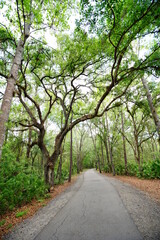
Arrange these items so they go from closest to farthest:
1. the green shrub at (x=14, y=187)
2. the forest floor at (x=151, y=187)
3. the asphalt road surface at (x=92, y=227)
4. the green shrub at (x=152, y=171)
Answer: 1. the asphalt road surface at (x=92, y=227)
2. the green shrub at (x=14, y=187)
3. the forest floor at (x=151, y=187)
4. the green shrub at (x=152, y=171)

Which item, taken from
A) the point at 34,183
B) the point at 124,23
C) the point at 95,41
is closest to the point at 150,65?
the point at 124,23

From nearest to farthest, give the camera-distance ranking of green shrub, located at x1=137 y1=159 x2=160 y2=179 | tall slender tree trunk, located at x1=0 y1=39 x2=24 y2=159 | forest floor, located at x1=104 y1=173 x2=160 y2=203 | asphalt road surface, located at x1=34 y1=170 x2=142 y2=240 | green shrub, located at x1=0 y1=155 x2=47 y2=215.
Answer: asphalt road surface, located at x1=34 y1=170 x2=142 y2=240 < tall slender tree trunk, located at x1=0 y1=39 x2=24 y2=159 < green shrub, located at x1=0 y1=155 x2=47 y2=215 < forest floor, located at x1=104 y1=173 x2=160 y2=203 < green shrub, located at x1=137 y1=159 x2=160 y2=179

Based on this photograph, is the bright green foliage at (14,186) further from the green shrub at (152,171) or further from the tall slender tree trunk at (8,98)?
the green shrub at (152,171)

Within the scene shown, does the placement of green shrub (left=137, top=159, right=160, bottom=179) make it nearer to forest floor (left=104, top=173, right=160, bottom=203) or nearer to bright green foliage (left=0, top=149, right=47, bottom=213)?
forest floor (left=104, top=173, right=160, bottom=203)

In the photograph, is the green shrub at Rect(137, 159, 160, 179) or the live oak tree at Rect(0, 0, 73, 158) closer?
the live oak tree at Rect(0, 0, 73, 158)

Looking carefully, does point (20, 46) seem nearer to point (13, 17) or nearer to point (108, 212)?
point (13, 17)

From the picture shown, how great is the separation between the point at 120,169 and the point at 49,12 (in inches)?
639

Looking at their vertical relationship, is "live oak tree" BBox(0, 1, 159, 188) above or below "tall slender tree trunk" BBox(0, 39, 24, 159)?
above

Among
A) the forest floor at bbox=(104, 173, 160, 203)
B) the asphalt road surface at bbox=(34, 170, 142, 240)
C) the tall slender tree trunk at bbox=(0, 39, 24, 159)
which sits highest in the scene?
the tall slender tree trunk at bbox=(0, 39, 24, 159)

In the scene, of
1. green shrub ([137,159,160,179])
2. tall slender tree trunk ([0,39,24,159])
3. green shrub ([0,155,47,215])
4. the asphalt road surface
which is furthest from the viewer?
green shrub ([137,159,160,179])

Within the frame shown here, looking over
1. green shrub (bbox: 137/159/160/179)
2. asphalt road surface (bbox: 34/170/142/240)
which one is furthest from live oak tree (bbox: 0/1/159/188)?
green shrub (bbox: 137/159/160/179)

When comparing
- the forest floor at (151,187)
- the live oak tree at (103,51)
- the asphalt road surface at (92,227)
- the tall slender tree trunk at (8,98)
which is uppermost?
the live oak tree at (103,51)

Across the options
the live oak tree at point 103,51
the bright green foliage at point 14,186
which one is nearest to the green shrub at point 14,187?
the bright green foliage at point 14,186

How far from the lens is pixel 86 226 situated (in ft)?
8.69
